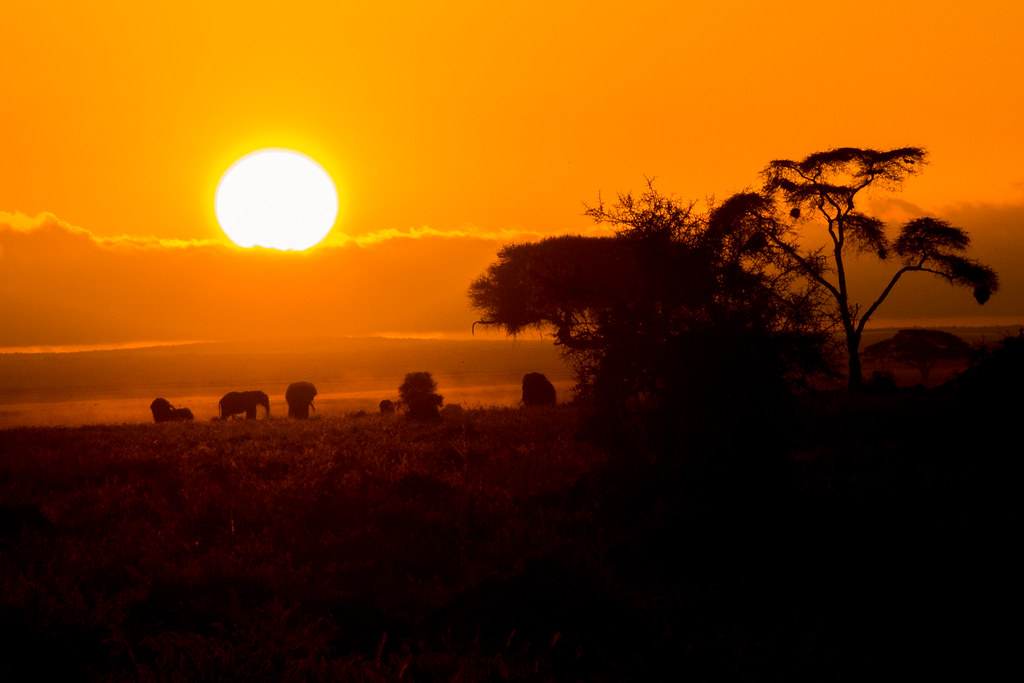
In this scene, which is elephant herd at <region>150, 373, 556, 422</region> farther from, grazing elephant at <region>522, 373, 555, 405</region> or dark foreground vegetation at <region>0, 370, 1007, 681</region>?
dark foreground vegetation at <region>0, 370, 1007, 681</region>

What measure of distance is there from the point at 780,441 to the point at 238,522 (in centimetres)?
942

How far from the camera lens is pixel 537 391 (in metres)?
37.9

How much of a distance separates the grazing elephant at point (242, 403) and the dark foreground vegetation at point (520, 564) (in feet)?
88.0

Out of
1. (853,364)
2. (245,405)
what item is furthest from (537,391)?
(245,405)

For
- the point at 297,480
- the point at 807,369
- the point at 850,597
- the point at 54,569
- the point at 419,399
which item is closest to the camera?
the point at 850,597

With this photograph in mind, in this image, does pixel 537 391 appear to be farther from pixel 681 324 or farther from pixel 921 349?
pixel 921 349

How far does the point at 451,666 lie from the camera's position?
24.9ft

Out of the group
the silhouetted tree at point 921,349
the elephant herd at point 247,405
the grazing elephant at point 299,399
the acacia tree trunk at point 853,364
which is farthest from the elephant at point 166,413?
the silhouetted tree at point 921,349

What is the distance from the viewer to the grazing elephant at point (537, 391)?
3741cm

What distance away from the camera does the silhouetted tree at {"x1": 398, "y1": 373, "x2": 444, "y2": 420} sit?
93.8 ft

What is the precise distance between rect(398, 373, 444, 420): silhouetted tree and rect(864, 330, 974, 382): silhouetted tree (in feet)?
120

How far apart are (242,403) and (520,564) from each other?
3868 cm

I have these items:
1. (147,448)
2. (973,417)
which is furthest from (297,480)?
(973,417)

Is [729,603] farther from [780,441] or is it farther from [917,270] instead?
[917,270]
